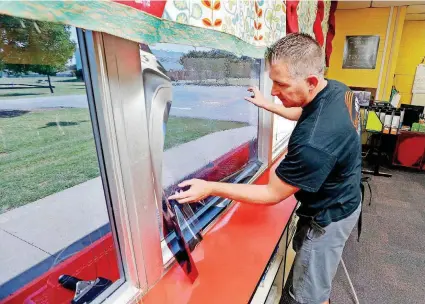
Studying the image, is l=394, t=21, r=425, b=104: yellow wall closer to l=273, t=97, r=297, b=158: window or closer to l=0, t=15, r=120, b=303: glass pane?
l=273, t=97, r=297, b=158: window

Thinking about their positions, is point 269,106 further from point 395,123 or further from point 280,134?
point 395,123

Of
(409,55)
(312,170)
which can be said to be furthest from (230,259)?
(409,55)

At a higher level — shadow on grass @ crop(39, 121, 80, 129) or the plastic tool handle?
shadow on grass @ crop(39, 121, 80, 129)

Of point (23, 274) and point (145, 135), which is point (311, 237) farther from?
point (23, 274)

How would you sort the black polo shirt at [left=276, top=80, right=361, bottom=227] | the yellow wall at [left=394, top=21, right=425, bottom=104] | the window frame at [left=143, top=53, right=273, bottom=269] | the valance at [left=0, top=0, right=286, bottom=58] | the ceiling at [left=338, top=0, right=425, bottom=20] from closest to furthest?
the valance at [left=0, top=0, right=286, bottom=58] → the black polo shirt at [left=276, top=80, right=361, bottom=227] → the window frame at [left=143, top=53, right=273, bottom=269] → the ceiling at [left=338, top=0, right=425, bottom=20] → the yellow wall at [left=394, top=21, right=425, bottom=104]

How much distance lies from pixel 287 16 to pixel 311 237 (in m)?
1.39

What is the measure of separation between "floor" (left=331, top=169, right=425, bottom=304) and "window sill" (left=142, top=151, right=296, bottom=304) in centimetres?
95

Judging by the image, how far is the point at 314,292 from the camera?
1.24m

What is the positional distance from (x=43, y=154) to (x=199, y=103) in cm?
90

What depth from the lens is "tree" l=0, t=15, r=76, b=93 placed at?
0.54 m

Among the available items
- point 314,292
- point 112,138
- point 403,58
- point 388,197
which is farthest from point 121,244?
point 403,58

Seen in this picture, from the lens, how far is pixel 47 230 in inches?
38.9

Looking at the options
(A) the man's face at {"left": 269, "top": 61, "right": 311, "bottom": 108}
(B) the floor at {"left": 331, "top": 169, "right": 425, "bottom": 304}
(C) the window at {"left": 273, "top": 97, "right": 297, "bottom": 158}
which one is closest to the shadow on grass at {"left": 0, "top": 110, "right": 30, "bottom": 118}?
(A) the man's face at {"left": 269, "top": 61, "right": 311, "bottom": 108}

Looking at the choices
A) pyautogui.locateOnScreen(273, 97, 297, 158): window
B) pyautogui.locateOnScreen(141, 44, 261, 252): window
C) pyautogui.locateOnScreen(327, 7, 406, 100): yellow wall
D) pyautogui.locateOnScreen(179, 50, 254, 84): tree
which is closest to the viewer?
pyautogui.locateOnScreen(141, 44, 261, 252): window
